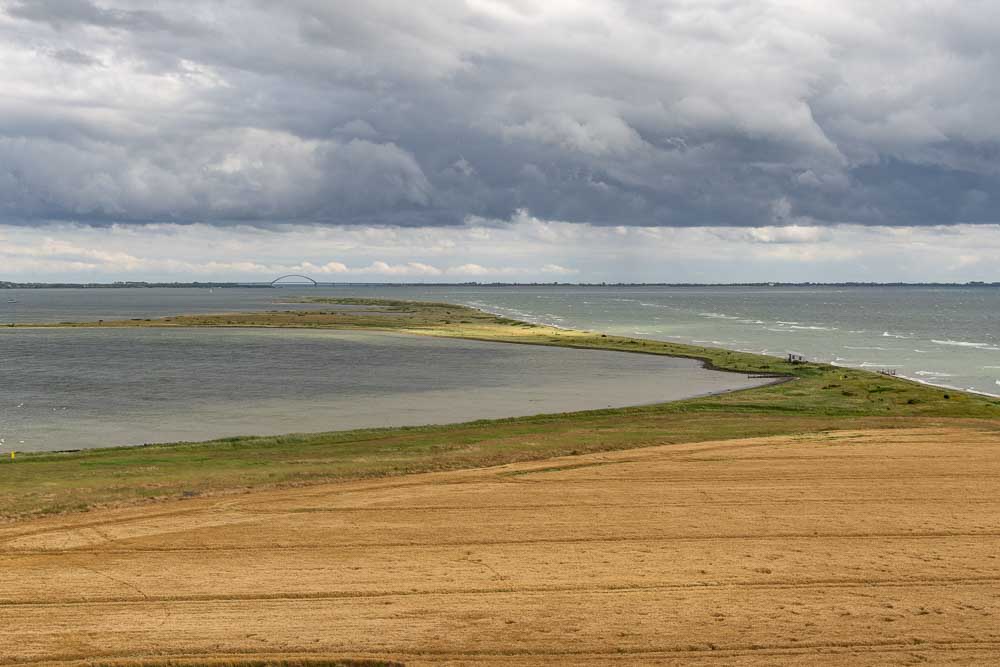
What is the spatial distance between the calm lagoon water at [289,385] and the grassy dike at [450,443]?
24.1ft

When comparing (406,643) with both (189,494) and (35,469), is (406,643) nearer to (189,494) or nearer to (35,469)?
(189,494)

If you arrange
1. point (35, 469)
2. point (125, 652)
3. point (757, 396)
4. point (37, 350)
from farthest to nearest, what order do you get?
point (37, 350)
point (757, 396)
point (35, 469)
point (125, 652)

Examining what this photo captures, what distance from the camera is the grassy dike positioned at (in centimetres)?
3791

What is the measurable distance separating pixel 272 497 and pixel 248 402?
39.1 meters

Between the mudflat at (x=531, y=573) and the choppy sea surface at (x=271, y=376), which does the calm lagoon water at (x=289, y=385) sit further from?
the mudflat at (x=531, y=573)

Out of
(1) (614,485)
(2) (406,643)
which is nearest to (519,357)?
(1) (614,485)

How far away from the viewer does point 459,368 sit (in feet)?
336

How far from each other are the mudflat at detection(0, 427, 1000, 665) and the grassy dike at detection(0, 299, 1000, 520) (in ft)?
9.13

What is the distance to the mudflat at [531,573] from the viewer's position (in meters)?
21.1

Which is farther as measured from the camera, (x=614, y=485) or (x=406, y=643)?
(x=614, y=485)

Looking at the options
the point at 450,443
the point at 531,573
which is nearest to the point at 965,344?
the point at 450,443

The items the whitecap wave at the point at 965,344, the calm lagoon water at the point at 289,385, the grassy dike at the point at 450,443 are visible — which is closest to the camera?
the grassy dike at the point at 450,443

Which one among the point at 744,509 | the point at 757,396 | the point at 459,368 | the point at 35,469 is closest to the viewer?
the point at 744,509

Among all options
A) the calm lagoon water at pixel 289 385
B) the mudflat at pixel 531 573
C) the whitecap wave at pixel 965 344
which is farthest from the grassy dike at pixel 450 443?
the whitecap wave at pixel 965 344
